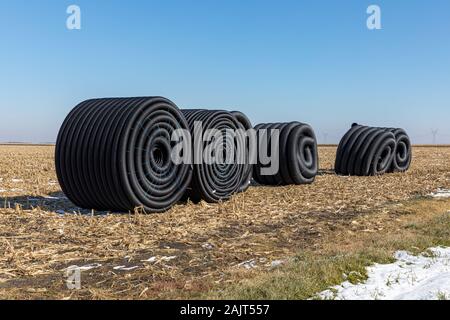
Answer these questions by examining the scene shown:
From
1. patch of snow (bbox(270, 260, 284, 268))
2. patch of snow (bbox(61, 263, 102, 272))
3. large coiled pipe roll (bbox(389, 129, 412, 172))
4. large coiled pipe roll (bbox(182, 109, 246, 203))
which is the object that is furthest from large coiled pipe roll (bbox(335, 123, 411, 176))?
patch of snow (bbox(61, 263, 102, 272))

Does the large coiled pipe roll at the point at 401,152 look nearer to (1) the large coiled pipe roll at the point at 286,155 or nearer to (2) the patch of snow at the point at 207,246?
(1) the large coiled pipe roll at the point at 286,155

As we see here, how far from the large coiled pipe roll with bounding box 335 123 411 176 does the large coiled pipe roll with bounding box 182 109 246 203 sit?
7.37 m

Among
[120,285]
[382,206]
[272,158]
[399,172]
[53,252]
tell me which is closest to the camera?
[120,285]

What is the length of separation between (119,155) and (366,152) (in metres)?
12.3

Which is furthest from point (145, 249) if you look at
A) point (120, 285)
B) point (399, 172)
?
point (399, 172)

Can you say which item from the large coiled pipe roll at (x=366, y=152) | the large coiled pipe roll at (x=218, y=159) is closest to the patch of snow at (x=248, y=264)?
the large coiled pipe roll at (x=218, y=159)

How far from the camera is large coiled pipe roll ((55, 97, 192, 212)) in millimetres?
9055

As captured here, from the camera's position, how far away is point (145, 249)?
6.62 m

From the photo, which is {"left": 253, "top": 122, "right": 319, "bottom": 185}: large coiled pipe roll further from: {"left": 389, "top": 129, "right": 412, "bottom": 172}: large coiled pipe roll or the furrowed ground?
{"left": 389, "top": 129, "right": 412, "bottom": 172}: large coiled pipe roll

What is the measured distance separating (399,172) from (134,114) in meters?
14.7

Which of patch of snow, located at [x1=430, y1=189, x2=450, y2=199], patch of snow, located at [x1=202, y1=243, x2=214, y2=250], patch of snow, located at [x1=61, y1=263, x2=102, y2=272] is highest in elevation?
patch of snow, located at [x1=61, y1=263, x2=102, y2=272]

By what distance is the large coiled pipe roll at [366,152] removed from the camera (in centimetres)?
1845

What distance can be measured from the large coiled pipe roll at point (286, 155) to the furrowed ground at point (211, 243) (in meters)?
3.26
